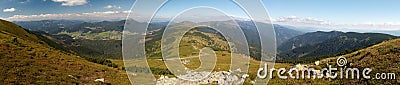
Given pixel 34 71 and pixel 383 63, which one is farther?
pixel 383 63

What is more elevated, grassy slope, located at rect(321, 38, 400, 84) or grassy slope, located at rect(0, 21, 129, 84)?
→ grassy slope, located at rect(0, 21, 129, 84)

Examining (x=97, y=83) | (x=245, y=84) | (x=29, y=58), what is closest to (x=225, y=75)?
(x=245, y=84)

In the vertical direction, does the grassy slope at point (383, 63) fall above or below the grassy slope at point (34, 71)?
below

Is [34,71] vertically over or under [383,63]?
over

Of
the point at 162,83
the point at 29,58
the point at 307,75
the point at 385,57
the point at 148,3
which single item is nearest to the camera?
the point at 148,3

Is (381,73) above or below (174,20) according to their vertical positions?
below

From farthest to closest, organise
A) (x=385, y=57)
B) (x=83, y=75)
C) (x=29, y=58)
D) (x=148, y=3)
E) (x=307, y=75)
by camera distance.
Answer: (x=385, y=57)
(x=307, y=75)
(x=29, y=58)
(x=83, y=75)
(x=148, y=3)

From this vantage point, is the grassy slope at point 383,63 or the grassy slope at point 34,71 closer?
the grassy slope at point 34,71

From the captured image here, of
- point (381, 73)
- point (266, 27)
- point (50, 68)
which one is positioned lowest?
point (381, 73)

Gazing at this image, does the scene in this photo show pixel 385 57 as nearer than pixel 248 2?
No

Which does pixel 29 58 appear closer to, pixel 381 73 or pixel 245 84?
pixel 245 84

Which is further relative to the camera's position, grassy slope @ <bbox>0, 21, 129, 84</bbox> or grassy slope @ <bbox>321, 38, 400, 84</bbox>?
grassy slope @ <bbox>321, 38, 400, 84</bbox>
